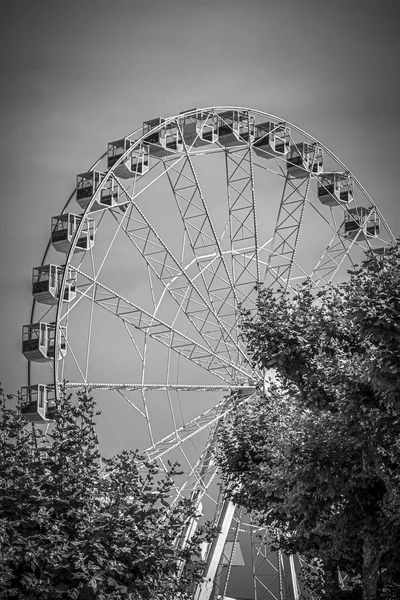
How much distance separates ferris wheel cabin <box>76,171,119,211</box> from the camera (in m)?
32.3

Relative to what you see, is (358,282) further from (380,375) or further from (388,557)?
(388,557)

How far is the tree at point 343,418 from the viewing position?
20625 millimetres

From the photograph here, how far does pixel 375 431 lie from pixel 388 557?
18.4 ft

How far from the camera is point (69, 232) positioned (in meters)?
31.1

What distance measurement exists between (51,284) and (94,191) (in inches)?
134

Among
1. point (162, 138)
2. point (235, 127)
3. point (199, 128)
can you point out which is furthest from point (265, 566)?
point (162, 138)

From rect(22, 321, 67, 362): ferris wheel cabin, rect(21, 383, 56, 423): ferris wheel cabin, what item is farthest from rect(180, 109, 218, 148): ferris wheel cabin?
rect(21, 383, 56, 423): ferris wheel cabin

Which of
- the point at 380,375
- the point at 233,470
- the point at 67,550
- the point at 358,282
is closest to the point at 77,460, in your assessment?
the point at 67,550

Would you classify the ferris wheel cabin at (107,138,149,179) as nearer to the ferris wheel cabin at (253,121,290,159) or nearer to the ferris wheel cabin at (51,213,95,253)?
the ferris wheel cabin at (51,213,95,253)

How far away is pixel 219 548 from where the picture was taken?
34406 mm

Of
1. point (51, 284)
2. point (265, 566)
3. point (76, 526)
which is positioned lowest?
point (76, 526)

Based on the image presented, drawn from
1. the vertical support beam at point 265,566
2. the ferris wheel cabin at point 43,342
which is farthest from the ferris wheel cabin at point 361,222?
the ferris wheel cabin at point 43,342

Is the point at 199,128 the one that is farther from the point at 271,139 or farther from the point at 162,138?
the point at 271,139

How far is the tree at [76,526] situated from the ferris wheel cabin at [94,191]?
1259cm
